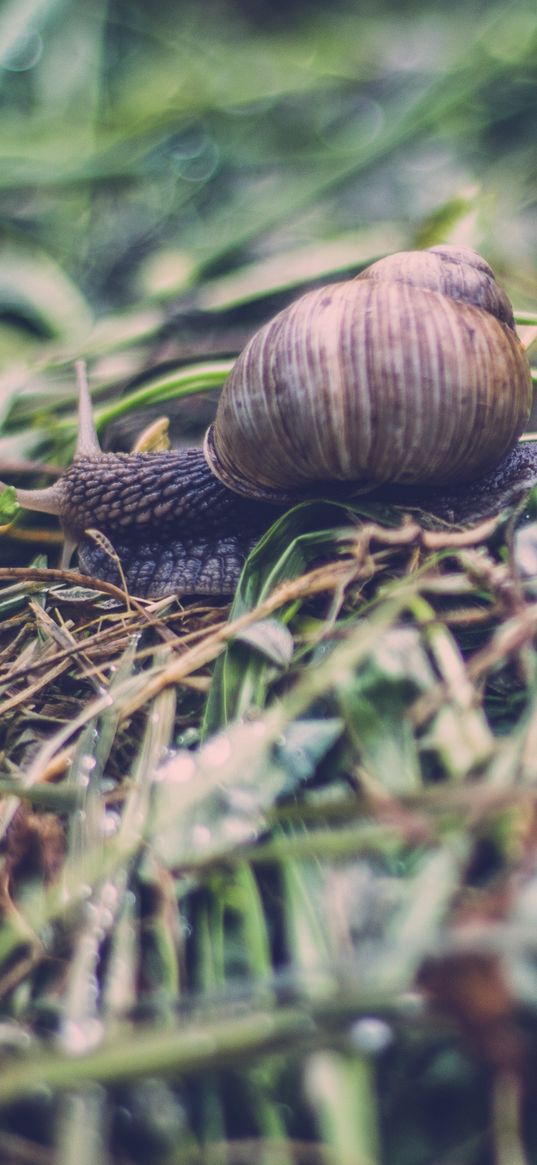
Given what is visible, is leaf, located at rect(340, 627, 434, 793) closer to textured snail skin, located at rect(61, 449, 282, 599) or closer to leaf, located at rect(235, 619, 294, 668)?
leaf, located at rect(235, 619, 294, 668)

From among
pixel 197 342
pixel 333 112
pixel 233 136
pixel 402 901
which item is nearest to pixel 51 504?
pixel 197 342

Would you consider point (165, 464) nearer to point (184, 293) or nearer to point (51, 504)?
point (51, 504)

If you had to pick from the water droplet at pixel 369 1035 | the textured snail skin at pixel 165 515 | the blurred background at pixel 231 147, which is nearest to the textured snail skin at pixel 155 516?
the textured snail skin at pixel 165 515

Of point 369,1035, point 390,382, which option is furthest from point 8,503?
point 369,1035

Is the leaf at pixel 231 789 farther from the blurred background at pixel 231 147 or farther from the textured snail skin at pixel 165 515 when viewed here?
the blurred background at pixel 231 147

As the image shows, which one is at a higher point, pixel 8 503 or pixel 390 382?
pixel 390 382

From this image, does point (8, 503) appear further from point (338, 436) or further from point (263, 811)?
point (263, 811)
